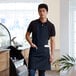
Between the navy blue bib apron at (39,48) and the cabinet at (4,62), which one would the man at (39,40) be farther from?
the cabinet at (4,62)

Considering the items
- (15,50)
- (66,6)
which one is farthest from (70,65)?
(66,6)

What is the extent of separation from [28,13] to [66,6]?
1666 millimetres

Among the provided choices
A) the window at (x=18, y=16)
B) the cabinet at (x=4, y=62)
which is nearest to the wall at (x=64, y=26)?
the window at (x=18, y=16)

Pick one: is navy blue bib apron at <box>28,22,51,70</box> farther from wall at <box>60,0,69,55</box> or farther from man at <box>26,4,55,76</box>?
wall at <box>60,0,69,55</box>

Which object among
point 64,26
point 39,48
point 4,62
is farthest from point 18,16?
point 39,48

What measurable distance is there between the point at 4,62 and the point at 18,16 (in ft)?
10.9

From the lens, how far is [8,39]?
4.91 metres

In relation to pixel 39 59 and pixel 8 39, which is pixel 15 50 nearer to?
pixel 8 39

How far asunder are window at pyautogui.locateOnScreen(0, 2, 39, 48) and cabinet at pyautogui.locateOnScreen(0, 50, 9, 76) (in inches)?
116

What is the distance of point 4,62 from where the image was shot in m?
3.83

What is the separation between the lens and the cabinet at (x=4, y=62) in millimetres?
3764

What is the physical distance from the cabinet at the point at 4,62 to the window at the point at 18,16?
2.94m

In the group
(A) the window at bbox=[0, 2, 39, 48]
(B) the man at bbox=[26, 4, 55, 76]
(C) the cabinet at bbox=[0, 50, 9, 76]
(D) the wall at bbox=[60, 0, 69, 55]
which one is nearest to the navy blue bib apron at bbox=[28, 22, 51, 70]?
(B) the man at bbox=[26, 4, 55, 76]

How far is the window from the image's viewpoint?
22.9ft
